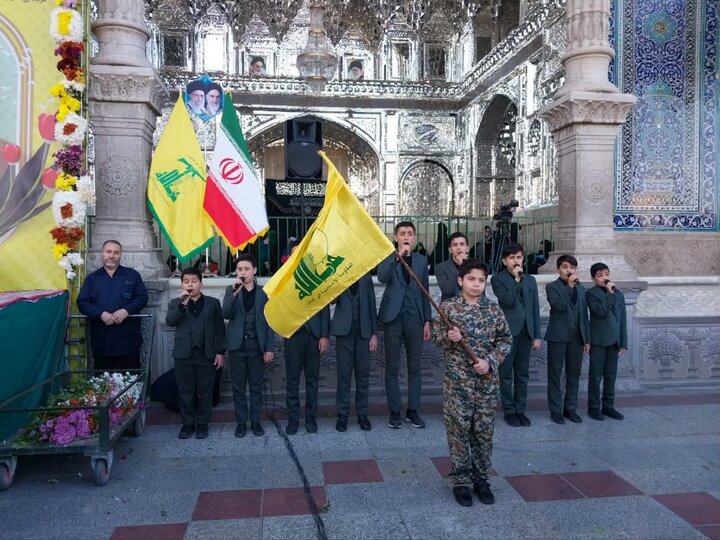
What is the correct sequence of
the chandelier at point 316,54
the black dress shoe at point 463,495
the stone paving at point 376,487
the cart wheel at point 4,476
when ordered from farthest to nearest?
1. the chandelier at point 316,54
2. the cart wheel at point 4,476
3. the black dress shoe at point 463,495
4. the stone paving at point 376,487

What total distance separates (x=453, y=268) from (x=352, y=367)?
4.30ft

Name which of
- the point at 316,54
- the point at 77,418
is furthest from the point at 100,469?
the point at 316,54

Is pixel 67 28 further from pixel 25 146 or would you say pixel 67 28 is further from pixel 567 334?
pixel 567 334

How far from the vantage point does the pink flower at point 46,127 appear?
5.83 m

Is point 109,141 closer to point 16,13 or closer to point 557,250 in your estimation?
point 16,13

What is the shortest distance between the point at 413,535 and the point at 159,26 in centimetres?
1811

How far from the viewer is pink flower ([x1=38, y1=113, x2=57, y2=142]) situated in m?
5.83

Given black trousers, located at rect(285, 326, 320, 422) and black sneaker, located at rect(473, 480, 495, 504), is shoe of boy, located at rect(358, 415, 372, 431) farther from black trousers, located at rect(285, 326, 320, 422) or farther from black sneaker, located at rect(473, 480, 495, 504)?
black sneaker, located at rect(473, 480, 495, 504)

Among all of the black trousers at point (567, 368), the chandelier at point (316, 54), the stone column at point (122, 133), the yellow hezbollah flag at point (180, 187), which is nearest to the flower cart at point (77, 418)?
the stone column at point (122, 133)

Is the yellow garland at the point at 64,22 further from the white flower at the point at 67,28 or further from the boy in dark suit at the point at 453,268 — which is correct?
the boy in dark suit at the point at 453,268

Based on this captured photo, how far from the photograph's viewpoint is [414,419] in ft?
18.1

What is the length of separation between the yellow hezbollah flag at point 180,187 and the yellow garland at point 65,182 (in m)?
0.79

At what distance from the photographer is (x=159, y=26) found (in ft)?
58.7

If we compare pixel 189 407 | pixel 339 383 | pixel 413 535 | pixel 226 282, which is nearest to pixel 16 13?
pixel 226 282
